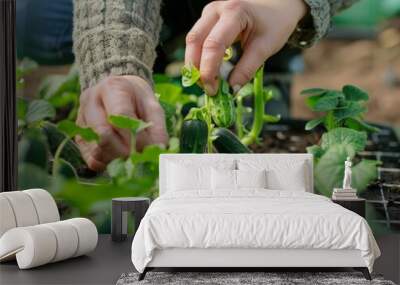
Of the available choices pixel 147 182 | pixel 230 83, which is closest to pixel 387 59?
pixel 230 83

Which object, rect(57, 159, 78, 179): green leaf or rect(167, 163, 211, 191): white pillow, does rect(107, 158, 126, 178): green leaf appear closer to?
rect(57, 159, 78, 179): green leaf

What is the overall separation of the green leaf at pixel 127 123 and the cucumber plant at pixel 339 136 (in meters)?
1.35

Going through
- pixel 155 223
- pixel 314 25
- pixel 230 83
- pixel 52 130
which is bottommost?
pixel 155 223

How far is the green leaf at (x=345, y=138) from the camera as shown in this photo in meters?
5.49

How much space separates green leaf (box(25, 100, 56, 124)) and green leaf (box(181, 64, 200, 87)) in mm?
1138

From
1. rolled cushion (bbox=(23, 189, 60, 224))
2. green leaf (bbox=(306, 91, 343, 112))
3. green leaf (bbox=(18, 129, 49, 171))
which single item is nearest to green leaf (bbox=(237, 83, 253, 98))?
green leaf (bbox=(306, 91, 343, 112))

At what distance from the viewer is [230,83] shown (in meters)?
5.43

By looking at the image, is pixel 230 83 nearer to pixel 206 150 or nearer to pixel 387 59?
pixel 206 150

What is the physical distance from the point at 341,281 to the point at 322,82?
2186 mm

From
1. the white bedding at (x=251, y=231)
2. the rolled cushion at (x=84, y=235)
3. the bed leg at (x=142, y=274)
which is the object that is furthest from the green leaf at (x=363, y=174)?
the bed leg at (x=142, y=274)

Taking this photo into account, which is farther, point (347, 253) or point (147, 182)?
point (147, 182)

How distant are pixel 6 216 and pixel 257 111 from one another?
88.5 inches

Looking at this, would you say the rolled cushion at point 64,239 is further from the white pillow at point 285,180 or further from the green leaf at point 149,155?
the white pillow at point 285,180

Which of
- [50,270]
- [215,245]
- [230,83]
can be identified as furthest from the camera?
[230,83]
